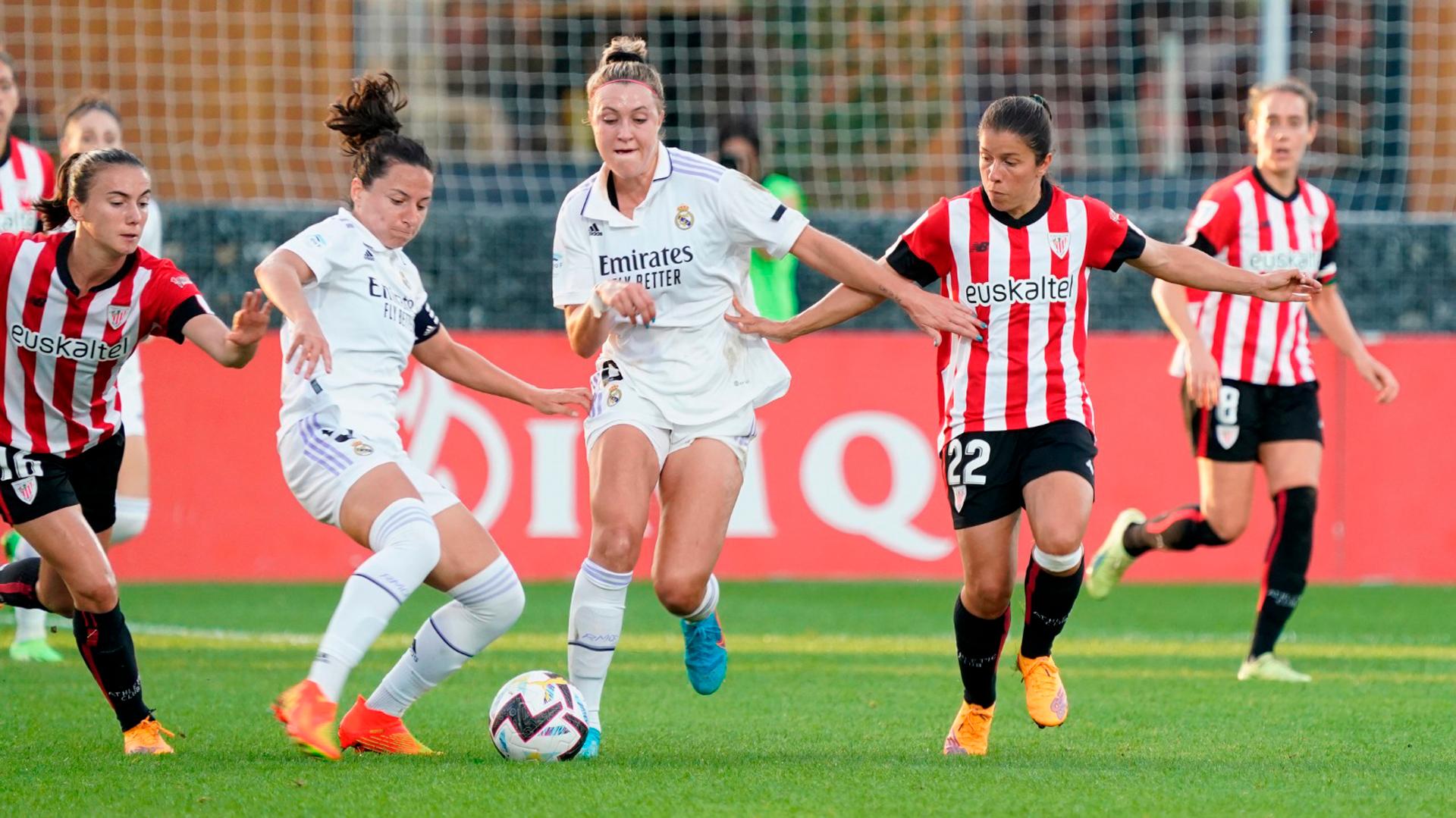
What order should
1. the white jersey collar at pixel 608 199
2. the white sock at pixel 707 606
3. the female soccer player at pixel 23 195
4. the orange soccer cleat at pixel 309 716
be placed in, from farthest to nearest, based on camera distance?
the female soccer player at pixel 23 195 < the white sock at pixel 707 606 < the white jersey collar at pixel 608 199 < the orange soccer cleat at pixel 309 716

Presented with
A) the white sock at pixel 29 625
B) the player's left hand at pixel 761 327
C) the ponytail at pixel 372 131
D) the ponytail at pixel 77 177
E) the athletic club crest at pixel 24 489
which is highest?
the ponytail at pixel 372 131

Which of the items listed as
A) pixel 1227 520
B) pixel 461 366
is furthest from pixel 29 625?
pixel 1227 520

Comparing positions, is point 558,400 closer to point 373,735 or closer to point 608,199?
point 608,199

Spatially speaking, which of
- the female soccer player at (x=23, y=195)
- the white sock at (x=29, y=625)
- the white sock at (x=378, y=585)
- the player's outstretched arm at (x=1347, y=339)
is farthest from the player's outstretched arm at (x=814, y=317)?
the white sock at (x=29, y=625)

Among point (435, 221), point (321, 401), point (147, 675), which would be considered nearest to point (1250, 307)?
point (321, 401)

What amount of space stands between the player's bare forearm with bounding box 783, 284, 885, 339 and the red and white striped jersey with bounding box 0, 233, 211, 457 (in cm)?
170

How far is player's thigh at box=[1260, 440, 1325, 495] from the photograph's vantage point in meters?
7.32

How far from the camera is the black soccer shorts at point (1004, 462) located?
542 cm

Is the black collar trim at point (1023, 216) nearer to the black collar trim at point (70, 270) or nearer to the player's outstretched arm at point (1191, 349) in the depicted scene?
the player's outstretched arm at point (1191, 349)

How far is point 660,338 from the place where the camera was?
566cm

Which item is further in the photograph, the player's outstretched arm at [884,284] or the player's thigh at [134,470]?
the player's thigh at [134,470]

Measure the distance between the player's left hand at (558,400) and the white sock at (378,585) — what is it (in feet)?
2.03

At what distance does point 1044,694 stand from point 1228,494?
237cm

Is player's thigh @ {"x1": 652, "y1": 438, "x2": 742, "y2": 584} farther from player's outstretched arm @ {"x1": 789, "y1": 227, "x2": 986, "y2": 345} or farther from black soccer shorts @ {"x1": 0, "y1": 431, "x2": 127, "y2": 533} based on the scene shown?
black soccer shorts @ {"x1": 0, "y1": 431, "x2": 127, "y2": 533}
